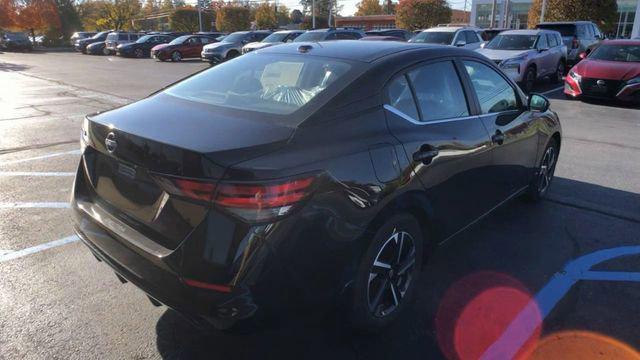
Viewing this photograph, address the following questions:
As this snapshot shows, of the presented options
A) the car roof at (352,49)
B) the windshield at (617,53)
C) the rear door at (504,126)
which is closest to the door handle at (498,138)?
the rear door at (504,126)

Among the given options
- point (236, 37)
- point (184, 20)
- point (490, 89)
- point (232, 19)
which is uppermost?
point (232, 19)

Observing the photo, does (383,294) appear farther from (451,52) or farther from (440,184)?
(451,52)

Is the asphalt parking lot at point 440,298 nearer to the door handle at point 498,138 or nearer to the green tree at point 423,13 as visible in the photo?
the door handle at point 498,138

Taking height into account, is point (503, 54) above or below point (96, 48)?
above

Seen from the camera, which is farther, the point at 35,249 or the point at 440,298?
the point at 35,249

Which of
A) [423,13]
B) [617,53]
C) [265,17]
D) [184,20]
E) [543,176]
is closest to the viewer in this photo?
[543,176]

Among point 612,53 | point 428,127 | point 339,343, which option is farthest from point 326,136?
point 612,53

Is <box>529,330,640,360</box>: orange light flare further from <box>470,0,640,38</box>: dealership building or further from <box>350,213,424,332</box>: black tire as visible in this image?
<box>470,0,640,38</box>: dealership building

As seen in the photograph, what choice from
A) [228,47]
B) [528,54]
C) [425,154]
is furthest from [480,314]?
[228,47]

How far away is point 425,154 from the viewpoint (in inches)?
117

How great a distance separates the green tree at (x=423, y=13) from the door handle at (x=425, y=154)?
133 ft

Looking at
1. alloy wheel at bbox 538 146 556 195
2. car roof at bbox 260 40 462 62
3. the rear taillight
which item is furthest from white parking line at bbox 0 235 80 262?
alloy wheel at bbox 538 146 556 195

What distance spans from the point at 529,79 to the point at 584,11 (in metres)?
20.9

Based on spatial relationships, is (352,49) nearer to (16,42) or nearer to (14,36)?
(16,42)
